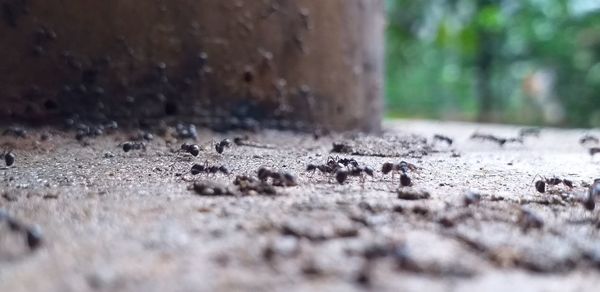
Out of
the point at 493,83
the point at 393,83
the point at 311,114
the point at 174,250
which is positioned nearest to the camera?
the point at 174,250

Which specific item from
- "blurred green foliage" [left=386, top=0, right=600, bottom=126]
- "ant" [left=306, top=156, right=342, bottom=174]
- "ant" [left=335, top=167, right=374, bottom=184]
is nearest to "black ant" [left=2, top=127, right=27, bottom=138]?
"ant" [left=306, top=156, right=342, bottom=174]

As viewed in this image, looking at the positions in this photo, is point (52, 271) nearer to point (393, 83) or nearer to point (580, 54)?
point (580, 54)

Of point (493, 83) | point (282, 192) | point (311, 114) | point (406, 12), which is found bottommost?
point (282, 192)

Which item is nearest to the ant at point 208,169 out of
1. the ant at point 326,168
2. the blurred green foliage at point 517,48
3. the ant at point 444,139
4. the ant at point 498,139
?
the ant at point 326,168

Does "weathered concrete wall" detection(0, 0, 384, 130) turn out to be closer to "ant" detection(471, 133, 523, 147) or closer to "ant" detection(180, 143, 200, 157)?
"ant" detection(180, 143, 200, 157)

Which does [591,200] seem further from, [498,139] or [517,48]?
[517,48]

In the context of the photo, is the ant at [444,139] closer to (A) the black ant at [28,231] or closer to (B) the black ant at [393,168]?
(B) the black ant at [393,168]

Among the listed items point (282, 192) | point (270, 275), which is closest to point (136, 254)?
point (270, 275)
